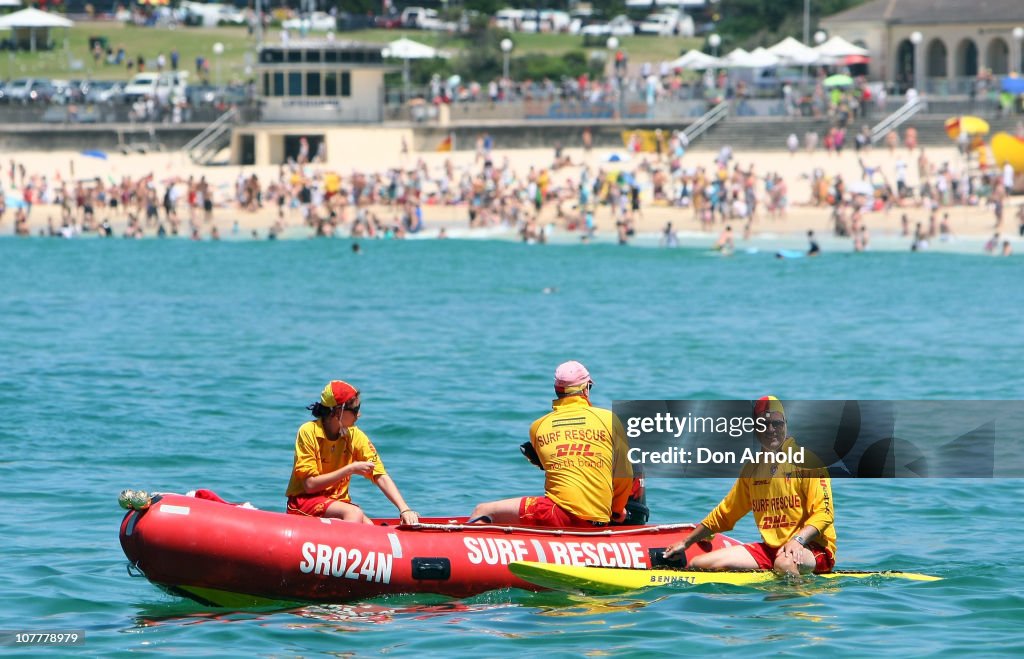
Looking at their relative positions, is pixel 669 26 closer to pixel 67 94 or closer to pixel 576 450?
pixel 67 94

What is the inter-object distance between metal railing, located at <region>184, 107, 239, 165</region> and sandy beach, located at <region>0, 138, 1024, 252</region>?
0.45 meters

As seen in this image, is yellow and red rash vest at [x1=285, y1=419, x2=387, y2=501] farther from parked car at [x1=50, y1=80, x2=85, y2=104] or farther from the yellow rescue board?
parked car at [x1=50, y1=80, x2=85, y2=104]

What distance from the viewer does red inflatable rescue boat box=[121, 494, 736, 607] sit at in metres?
9.92

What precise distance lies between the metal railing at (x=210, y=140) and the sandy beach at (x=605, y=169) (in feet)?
1.47

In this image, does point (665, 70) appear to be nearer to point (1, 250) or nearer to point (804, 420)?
point (1, 250)

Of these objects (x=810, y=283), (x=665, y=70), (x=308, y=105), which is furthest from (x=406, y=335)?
(x=665, y=70)

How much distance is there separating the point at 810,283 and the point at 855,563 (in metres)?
24.0

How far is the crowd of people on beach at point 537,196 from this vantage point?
43.4 meters

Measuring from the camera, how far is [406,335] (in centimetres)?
2697

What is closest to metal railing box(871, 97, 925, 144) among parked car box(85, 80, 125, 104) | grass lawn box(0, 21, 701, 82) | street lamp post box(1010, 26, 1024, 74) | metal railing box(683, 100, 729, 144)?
metal railing box(683, 100, 729, 144)

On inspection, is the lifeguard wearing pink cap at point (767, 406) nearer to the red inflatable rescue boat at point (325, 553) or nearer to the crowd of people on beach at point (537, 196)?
the red inflatable rescue boat at point (325, 553)

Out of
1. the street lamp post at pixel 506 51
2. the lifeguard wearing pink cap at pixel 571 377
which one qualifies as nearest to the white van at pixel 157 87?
the street lamp post at pixel 506 51

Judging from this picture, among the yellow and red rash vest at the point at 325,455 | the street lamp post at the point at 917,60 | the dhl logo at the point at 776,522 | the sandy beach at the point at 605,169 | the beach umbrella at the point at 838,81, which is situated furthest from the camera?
the street lamp post at the point at 917,60

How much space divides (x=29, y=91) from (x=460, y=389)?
136 ft
